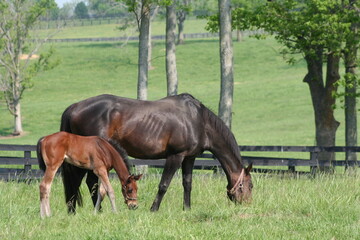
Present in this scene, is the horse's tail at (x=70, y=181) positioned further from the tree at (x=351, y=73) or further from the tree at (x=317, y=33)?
the tree at (x=351, y=73)

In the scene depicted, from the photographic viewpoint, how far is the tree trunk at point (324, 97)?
22844mm

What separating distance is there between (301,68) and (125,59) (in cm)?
2029

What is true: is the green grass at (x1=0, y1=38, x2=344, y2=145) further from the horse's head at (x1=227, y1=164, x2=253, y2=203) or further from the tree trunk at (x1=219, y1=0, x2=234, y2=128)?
the horse's head at (x1=227, y1=164, x2=253, y2=203)

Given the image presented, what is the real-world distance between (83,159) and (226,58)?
933 centimetres

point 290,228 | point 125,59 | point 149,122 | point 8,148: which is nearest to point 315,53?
point 8,148

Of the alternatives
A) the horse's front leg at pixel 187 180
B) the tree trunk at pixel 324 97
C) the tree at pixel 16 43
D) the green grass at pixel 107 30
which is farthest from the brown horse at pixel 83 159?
the green grass at pixel 107 30

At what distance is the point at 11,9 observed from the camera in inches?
1730

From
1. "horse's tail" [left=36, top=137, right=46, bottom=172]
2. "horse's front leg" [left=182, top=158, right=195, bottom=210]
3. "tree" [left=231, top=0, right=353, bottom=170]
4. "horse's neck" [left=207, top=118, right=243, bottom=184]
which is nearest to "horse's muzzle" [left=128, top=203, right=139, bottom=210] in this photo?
"horse's front leg" [left=182, top=158, right=195, bottom=210]

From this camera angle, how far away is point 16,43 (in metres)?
45.3

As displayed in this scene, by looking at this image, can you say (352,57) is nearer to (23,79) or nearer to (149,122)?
(149,122)

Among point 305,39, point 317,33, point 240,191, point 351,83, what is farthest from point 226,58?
point 240,191

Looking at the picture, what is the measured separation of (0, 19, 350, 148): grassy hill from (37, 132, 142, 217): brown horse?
2556 centimetres

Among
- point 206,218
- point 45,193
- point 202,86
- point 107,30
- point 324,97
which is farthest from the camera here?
point 107,30

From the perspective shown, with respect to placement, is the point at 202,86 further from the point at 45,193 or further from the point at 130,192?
the point at 45,193
